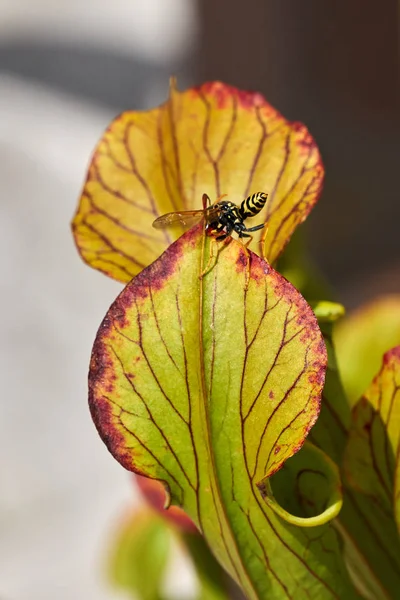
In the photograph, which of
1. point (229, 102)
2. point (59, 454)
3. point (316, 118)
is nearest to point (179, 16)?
point (316, 118)

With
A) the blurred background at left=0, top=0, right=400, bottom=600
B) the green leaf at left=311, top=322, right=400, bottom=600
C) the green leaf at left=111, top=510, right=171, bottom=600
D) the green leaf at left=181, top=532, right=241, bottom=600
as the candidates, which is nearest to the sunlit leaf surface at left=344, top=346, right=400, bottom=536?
the green leaf at left=311, top=322, right=400, bottom=600

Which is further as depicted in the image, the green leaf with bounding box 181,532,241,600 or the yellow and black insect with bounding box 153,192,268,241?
the green leaf with bounding box 181,532,241,600

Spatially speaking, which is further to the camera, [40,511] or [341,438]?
[40,511]

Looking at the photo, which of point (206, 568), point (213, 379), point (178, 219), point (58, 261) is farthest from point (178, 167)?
point (58, 261)

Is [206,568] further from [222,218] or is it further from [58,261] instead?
[58,261]

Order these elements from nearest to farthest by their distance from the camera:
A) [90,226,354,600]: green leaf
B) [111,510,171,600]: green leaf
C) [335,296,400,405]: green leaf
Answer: [90,226,354,600]: green leaf
[335,296,400,405]: green leaf
[111,510,171,600]: green leaf

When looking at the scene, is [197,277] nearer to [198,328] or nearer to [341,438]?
[198,328]

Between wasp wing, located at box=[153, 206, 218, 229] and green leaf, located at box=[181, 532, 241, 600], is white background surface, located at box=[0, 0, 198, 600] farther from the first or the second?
wasp wing, located at box=[153, 206, 218, 229]
